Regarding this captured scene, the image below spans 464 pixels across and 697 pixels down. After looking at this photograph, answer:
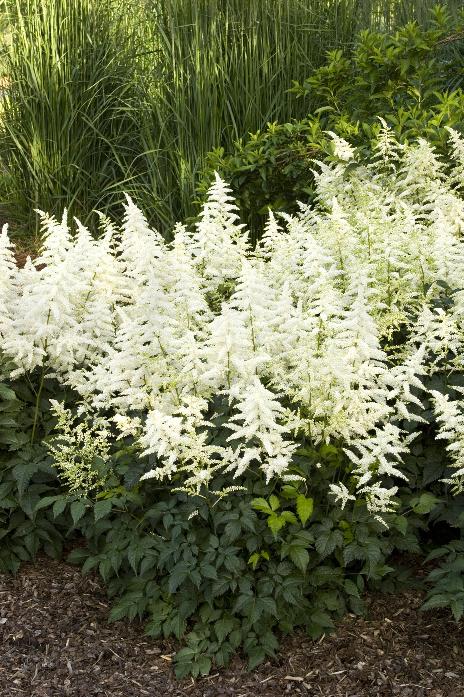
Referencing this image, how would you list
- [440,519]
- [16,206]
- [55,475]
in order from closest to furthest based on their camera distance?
[440,519] < [55,475] < [16,206]

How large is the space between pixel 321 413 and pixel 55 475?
1141mm

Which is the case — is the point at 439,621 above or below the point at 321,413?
below

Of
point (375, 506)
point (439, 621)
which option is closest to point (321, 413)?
point (375, 506)

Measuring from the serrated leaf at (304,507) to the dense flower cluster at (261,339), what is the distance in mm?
108

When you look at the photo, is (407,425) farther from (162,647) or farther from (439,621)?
(162,647)

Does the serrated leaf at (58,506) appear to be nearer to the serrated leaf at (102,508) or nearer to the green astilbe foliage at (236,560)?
the green astilbe foliage at (236,560)

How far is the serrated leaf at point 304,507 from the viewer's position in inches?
125

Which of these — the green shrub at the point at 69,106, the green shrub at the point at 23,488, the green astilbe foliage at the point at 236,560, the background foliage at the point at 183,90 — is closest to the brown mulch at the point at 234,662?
the green astilbe foliage at the point at 236,560

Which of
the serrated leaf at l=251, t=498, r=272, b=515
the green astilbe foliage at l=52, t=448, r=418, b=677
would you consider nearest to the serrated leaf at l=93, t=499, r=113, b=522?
the green astilbe foliage at l=52, t=448, r=418, b=677

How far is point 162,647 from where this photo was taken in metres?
3.51

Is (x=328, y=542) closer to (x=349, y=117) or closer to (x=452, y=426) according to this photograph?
(x=452, y=426)

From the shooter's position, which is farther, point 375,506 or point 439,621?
point 439,621

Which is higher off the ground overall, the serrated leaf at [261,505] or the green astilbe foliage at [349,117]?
the green astilbe foliage at [349,117]

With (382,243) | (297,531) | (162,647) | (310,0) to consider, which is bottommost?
(162,647)
